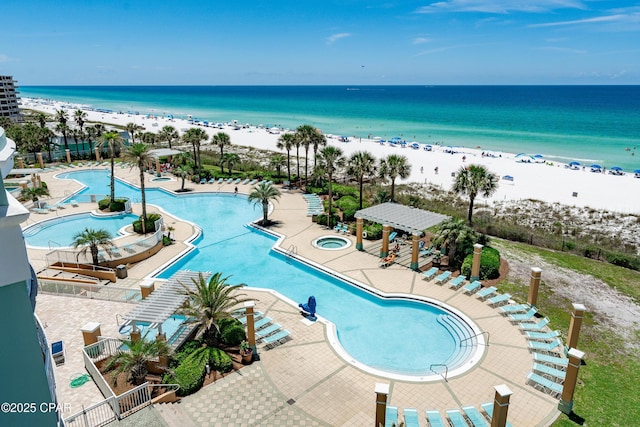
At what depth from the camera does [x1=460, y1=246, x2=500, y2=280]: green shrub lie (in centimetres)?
2325

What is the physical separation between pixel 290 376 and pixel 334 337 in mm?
3328

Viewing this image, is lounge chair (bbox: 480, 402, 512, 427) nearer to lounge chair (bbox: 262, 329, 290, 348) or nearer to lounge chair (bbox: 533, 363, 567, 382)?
lounge chair (bbox: 533, 363, 567, 382)

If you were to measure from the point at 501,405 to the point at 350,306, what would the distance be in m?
10.8

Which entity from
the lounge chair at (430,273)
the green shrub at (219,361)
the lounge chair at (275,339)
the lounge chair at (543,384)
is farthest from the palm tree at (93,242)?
the lounge chair at (543,384)

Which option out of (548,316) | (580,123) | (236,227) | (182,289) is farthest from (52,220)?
(580,123)

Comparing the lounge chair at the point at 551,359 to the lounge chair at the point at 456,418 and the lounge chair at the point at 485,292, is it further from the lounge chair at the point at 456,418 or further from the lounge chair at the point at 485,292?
the lounge chair at the point at 456,418

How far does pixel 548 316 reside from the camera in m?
19.7

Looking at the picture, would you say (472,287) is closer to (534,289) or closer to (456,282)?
(456,282)

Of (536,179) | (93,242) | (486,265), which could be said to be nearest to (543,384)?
(486,265)

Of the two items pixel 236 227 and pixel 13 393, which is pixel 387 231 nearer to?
pixel 236 227

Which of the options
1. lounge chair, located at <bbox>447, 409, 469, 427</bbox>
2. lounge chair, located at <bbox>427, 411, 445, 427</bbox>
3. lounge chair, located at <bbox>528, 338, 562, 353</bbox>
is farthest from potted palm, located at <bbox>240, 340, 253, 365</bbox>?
lounge chair, located at <bbox>528, 338, 562, 353</bbox>

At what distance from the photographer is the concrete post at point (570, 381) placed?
13.1m

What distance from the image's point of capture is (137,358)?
1427 cm

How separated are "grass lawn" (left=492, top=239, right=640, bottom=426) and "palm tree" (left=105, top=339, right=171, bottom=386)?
14.2 meters
